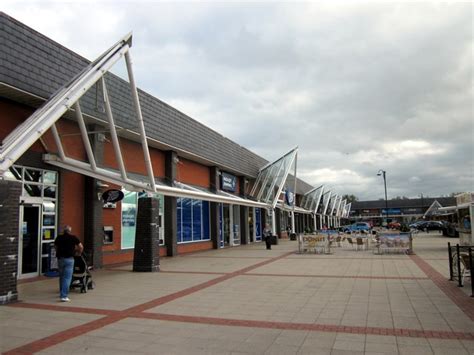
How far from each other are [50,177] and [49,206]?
37.0 inches

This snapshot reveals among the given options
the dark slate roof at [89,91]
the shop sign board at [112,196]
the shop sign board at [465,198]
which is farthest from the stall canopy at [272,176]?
the shop sign board at [112,196]

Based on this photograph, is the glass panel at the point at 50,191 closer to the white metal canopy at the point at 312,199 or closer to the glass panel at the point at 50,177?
the glass panel at the point at 50,177

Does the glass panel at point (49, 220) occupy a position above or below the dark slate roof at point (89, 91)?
below

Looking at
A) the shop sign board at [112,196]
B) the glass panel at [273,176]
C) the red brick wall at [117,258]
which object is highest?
the glass panel at [273,176]

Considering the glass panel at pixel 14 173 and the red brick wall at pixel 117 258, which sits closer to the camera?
the glass panel at pixel 14 173

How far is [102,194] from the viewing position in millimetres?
14781

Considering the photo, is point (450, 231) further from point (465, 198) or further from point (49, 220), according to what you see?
point (49, 220)

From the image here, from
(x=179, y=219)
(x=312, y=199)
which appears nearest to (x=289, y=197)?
(x=312, y=199)

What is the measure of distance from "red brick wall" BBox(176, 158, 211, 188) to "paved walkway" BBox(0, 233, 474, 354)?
9904mm

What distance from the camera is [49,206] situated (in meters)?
13.0

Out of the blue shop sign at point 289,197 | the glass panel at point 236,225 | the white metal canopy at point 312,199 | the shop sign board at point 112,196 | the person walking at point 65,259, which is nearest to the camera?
the person walking at point 65,259

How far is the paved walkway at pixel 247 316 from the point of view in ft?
18.1

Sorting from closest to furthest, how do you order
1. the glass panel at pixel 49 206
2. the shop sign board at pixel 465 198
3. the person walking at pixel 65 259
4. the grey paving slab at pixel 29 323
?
the grey paving slab at pixel 29 323 < the person walking at pixel 65 259 < the glass panel at pixel 49 206 < the shop sign board at pixel 465 198

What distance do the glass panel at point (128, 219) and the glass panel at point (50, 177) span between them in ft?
12.5
